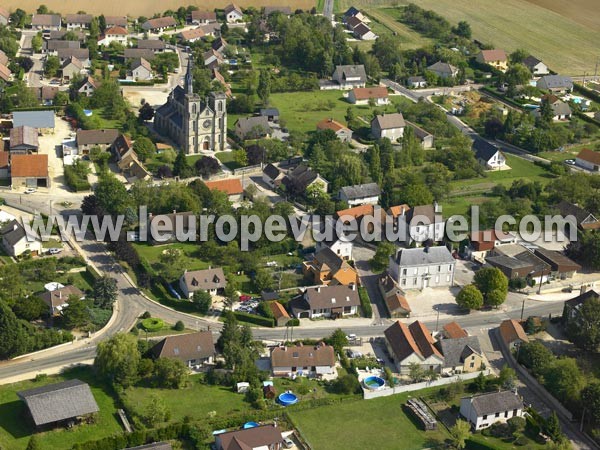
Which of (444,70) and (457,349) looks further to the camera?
(444,70)

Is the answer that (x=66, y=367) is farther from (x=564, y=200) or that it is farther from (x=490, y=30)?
(x=490, y=30)

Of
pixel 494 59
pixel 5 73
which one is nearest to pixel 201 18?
pixel 5 73

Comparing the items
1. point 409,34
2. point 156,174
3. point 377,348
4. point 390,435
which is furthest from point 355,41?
point 390,435

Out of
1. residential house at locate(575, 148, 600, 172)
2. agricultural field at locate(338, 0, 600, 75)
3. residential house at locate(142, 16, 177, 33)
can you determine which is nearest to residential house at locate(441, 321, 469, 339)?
residential house at locate(575, 148, 600, 172)

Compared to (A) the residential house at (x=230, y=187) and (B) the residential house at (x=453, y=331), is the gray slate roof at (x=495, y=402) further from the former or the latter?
(A) the residential house at (x=230, y=187)

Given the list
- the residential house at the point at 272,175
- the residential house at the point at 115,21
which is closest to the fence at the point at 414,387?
the residential house at the point at 272,175

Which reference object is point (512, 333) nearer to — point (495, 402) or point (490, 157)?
point (495, 402)
